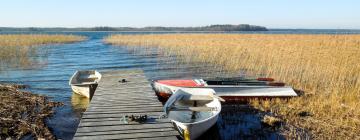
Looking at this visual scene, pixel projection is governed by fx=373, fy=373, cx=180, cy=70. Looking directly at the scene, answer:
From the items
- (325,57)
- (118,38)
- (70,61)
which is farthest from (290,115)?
(118,38)

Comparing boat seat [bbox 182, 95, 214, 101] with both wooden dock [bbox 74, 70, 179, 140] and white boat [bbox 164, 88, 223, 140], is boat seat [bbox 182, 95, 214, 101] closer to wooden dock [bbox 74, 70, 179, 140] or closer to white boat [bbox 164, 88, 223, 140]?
white boat [bbox 164, 88, 223, 140]

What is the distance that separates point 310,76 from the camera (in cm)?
1644

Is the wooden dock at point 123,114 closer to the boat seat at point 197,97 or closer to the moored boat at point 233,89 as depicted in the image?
the moored boat at point 233,89

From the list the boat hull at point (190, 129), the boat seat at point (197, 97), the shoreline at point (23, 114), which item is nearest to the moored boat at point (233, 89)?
the boat seat at point (197, 97)

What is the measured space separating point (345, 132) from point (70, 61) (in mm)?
23372

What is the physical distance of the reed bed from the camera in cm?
1054

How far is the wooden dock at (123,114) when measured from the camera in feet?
22.7

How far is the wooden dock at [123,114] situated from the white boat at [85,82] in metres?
1.34

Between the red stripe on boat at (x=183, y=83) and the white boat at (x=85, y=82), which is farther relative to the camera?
the white boat at (x=85, y=82)

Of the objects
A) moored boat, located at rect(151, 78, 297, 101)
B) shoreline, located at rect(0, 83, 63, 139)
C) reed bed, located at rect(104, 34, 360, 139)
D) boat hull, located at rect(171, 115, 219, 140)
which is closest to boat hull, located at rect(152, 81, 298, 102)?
moored boat, located at rect(151, 78, 297, 101)

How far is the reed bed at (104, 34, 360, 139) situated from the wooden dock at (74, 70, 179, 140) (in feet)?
12.5

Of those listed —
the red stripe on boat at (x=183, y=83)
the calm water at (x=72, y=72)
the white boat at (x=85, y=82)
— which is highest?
the red stripe on boat at (x=183, y=83)

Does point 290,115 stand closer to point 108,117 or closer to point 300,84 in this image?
point 300,84

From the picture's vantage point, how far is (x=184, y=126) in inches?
319
